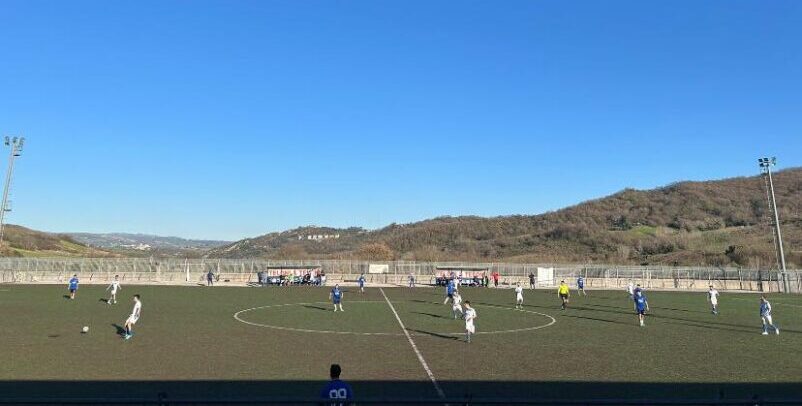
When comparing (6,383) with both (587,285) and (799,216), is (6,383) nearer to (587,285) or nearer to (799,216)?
(587,285)

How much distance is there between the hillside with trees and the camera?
11019 cm

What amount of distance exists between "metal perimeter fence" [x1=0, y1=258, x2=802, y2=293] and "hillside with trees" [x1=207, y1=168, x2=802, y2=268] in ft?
98.8

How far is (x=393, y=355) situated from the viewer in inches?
735

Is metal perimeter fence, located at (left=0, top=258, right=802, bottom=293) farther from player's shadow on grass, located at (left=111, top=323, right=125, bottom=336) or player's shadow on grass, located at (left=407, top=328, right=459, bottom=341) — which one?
player's shadow on grass, located at (left=407, top=328, right=459, bottom=341)

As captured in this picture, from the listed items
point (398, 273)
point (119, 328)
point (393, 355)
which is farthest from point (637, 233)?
point (119, 328)

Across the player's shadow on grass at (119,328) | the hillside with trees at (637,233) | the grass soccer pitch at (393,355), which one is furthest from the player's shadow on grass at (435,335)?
the hillside with trees at (637,233)

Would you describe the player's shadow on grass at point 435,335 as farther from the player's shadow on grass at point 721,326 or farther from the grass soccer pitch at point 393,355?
the player's shadow on grass at point 721,326

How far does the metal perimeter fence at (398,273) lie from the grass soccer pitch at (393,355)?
3181 centimetres

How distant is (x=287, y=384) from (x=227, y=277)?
59.5 m

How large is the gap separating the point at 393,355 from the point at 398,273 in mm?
55303

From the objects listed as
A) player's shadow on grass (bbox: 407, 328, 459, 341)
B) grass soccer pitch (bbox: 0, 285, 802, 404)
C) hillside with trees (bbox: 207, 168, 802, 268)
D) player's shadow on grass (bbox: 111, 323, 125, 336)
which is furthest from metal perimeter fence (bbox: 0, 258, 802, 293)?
player's shadow on grass (bbox: 407, 328, 459, 341)

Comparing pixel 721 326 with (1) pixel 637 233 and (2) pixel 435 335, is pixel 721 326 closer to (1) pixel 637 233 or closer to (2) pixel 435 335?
(2) pixel 435 335

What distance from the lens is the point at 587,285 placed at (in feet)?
220

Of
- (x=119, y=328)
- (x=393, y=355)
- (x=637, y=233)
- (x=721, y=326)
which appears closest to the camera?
(x=393, y=355)
